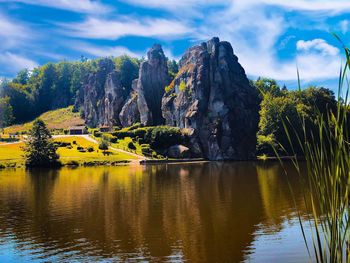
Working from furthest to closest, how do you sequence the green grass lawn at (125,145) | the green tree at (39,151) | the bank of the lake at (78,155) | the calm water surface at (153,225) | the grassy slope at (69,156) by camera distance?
the green grass lawn at (125,145) → the grassy slope at (69,156) → the bank of the lake at (78,155) → the green tree at (39,151) → the calm water surface at (153,225)

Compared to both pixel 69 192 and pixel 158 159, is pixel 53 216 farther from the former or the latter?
pixel 158 159

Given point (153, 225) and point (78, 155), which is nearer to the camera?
point (153, 225)

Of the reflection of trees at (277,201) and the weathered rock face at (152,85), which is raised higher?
the weathered rock face at (152,85)

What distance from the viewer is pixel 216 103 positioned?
15188cm

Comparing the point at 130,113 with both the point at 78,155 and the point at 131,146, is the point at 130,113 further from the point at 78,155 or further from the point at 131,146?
the point at 78,155

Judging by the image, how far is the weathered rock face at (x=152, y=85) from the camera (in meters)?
174

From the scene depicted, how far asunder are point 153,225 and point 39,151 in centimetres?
8591

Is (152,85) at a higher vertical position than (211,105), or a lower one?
higher

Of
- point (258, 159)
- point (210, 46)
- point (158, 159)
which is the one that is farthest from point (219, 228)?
point (210, 46)

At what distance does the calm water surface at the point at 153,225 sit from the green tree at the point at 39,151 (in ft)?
174

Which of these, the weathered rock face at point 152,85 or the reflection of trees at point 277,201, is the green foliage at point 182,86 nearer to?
the weathered rock face at point 152,85

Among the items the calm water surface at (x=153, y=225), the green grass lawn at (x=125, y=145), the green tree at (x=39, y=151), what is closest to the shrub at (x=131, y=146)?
the green grass lawn at (x=125, y=145)

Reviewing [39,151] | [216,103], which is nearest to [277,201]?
[39,151]

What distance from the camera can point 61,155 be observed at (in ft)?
420
